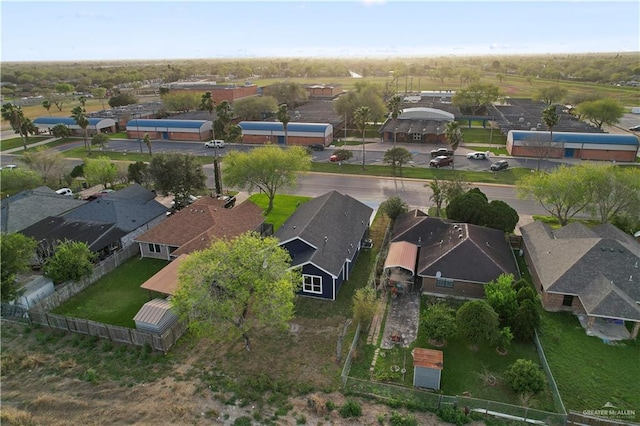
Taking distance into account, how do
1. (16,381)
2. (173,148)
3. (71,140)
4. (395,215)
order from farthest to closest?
(71,140) < (173,148) < (395,215) < (16,381)

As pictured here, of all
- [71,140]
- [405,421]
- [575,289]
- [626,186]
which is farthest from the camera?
[71,140]

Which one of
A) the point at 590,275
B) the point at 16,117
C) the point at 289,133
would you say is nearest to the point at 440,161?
the point at 289,133

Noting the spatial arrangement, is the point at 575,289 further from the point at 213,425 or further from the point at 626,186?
the point at 213,425

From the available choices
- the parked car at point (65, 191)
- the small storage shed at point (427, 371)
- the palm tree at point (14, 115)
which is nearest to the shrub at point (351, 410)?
the small storage shed at point (427, 371)

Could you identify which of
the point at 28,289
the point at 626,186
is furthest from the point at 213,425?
the point at 626,186

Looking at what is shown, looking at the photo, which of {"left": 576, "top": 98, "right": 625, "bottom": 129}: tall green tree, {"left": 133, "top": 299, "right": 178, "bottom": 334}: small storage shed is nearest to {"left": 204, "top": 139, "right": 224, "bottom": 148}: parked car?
{"left": 133, "top": 299, "right": 178, "bottom": 334}: small storage shed

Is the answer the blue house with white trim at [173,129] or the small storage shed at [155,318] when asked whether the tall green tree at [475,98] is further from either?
the small storage shed at [155,318]

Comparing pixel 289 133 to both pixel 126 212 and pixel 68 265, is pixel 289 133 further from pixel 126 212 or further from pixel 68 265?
pixel 68 265
